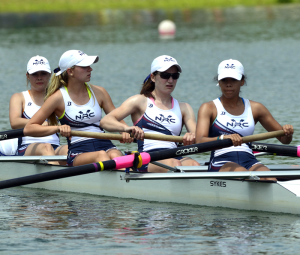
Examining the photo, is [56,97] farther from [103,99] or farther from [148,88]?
[148,88]

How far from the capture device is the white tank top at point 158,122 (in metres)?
8.46

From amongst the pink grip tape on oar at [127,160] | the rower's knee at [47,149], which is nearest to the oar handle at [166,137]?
the pink grip tape on oar at [127,160]

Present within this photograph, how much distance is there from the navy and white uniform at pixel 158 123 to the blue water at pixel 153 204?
31.2 inches

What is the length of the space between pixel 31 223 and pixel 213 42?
96.9 ft

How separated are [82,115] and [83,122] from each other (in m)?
0.11

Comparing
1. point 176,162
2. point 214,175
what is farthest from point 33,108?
point 214,175

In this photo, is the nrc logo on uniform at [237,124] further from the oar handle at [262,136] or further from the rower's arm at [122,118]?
the rower's arm at [122,118]

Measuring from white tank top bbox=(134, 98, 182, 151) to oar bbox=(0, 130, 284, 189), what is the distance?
60 centimetres

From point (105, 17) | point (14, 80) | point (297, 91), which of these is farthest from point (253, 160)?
Result: point (105, 17)

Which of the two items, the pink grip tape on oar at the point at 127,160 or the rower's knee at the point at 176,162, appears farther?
the rower's knee at the point at 176,162

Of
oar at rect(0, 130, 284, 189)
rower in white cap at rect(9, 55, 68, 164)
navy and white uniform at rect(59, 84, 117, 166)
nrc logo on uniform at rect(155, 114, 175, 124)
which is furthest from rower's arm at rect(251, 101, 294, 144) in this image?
rower in white cap at rect(9, 55, 68, 164)

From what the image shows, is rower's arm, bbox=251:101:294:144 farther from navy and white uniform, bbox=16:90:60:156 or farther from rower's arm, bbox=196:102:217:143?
navy and white uniform, bbox=16:90:60:156

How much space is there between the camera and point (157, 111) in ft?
27.8

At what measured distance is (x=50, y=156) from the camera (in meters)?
9.55
